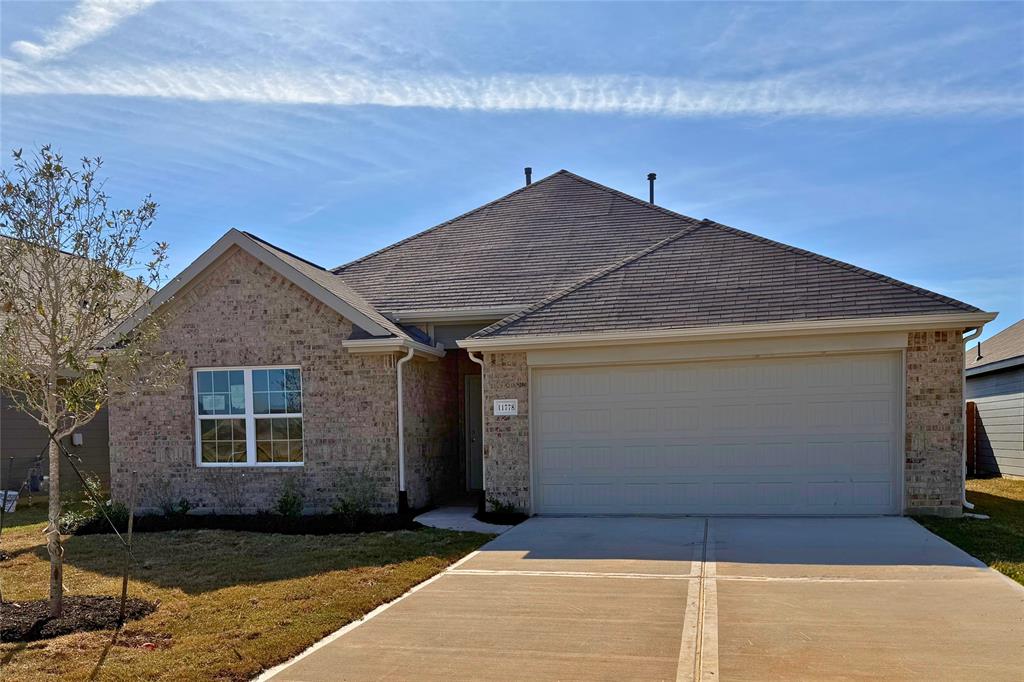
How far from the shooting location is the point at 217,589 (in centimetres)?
A: 773

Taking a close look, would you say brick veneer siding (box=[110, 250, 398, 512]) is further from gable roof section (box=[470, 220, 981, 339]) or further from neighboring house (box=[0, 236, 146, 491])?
neighboring house (box=[0, 236, 146, 491])

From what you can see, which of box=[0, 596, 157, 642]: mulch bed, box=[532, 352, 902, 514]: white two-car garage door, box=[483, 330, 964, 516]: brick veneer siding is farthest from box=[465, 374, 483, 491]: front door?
box=[0, 596, 157, 642]: mulch bed

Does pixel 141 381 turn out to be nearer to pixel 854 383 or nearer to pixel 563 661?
pixel 563 661

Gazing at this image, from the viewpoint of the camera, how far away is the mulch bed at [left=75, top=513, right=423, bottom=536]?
36.7 ft

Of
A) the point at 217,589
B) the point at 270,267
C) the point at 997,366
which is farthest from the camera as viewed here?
the point at 997,366

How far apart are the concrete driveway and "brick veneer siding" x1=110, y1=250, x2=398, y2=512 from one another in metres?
4.01

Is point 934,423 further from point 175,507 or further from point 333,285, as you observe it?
point 175,507

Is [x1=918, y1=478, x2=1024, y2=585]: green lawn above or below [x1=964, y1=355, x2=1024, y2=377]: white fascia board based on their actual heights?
below

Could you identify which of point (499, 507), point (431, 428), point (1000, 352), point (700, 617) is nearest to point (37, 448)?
point (431, 428)

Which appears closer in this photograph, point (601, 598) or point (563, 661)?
point (563, 661)

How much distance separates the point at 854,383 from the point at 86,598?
9.94 m

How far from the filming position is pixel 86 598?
7348 mm

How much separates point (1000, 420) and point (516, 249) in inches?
482

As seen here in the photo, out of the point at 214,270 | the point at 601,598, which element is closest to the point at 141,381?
the point at 214,270
